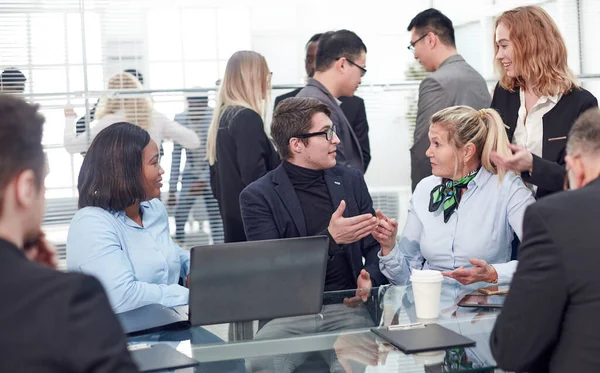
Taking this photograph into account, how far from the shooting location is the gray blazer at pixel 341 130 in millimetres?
3916

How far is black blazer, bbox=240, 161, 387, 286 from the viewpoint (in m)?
3.11

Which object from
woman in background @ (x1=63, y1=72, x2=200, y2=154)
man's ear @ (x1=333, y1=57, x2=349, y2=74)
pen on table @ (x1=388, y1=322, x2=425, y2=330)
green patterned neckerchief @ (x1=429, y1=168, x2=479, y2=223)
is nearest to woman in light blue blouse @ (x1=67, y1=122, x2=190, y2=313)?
pen on table @ (x1=388, y1=322, x2=425, y2=330)

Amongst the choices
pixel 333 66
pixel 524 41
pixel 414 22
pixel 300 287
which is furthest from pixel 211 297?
pixel 414 22

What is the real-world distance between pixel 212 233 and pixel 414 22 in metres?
1.85

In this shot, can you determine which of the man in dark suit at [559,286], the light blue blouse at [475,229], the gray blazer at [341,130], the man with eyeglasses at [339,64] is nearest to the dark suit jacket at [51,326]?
the man in dark suit at [559,286]

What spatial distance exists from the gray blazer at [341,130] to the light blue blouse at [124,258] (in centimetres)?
135

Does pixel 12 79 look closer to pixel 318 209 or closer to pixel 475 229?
pixel 318 209

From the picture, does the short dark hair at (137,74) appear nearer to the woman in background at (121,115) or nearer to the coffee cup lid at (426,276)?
the woman in background at (121,115)

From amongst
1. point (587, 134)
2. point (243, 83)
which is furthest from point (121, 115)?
point (587, 134)

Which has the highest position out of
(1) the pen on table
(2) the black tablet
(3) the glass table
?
(2) the black tablet

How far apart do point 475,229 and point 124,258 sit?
1.31 meters

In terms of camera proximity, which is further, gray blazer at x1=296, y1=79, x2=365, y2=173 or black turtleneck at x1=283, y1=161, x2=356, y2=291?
gray blazer at x1=296, y1=79, x2=365, y2=173

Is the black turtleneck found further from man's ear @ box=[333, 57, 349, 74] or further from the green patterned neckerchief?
man's ear @ box=[333, 57, 349, 74]

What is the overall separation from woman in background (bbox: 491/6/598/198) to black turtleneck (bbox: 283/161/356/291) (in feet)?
2.52
